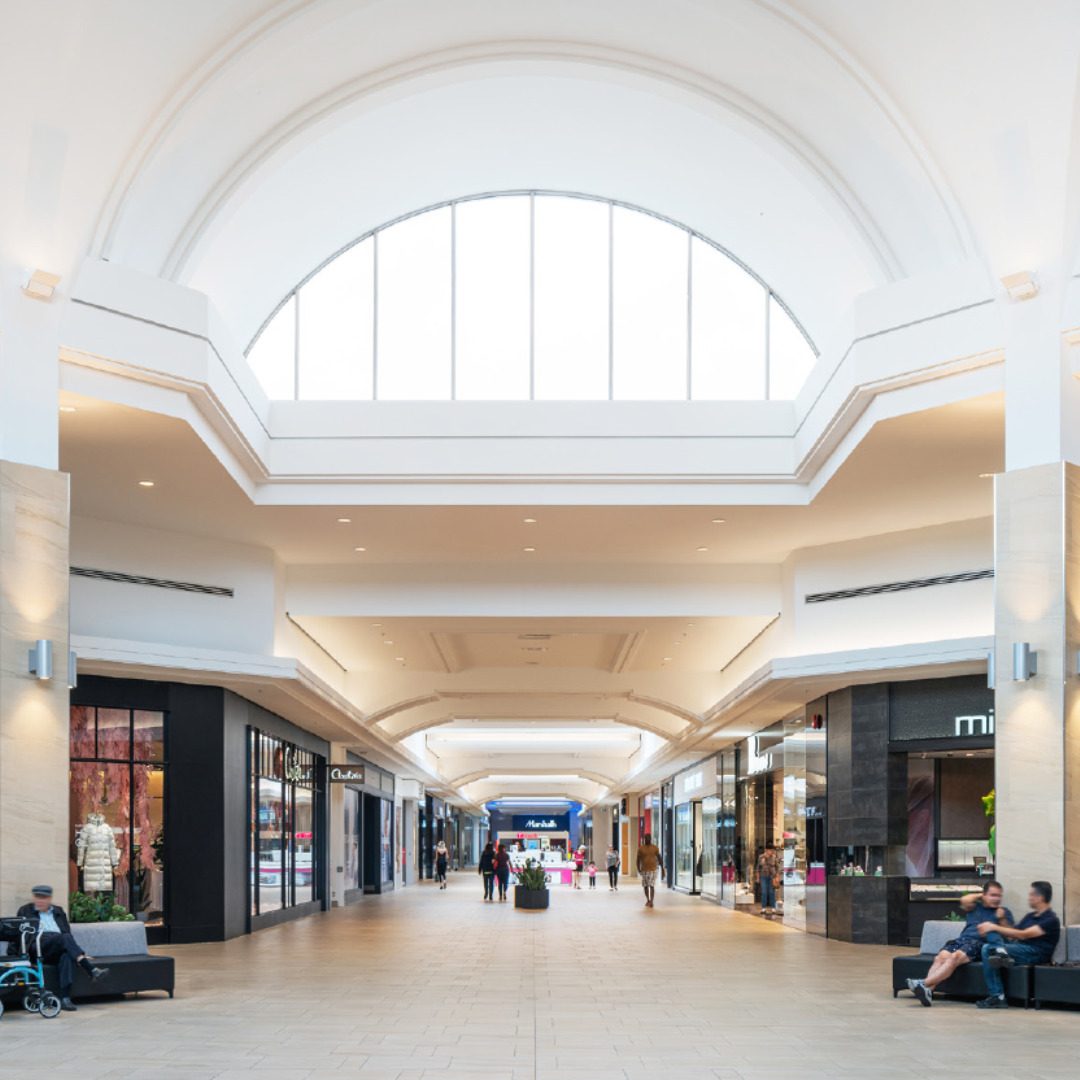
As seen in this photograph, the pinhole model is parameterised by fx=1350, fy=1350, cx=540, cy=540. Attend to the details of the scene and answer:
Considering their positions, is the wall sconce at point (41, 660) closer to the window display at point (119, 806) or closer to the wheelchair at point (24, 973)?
the wheelchair at point (24, 973)

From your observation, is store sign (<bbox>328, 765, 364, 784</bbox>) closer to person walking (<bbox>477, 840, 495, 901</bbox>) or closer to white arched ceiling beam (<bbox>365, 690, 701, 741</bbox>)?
white arched ceiling beam (<bbox>365, 690, 701, 741</bbox>)

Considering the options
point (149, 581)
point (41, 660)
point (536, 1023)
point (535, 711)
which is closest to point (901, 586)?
point (536, 1023)

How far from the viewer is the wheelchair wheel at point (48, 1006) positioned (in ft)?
33.0

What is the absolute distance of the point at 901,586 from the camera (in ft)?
59.2

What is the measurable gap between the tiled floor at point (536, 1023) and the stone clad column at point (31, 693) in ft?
4.09

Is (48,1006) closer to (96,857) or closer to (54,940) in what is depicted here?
(54,940)

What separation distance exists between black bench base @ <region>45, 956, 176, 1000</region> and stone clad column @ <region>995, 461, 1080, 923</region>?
714cm

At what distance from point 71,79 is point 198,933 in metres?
11.8

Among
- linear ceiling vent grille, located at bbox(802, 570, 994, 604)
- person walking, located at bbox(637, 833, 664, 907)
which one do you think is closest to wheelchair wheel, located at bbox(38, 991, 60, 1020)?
linear ceiling vent grille, located at bbox(802, 570, 994, 604)

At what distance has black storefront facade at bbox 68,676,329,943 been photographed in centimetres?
1747

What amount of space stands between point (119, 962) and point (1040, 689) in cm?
802

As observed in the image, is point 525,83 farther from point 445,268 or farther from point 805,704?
point 805,704

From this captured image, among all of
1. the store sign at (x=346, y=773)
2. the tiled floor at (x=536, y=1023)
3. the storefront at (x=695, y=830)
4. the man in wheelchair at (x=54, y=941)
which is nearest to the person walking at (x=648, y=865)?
the storefront at (x=695, y=830)

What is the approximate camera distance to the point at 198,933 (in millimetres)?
18766
